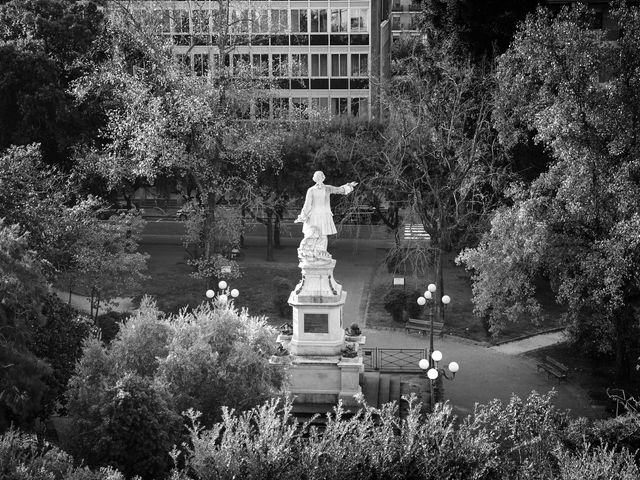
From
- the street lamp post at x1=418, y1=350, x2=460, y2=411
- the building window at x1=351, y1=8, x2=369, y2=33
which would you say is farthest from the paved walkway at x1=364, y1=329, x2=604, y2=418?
the building window at x1=351, y1=8, x2=369, y2=33

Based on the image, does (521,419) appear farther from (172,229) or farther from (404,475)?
(172,229)

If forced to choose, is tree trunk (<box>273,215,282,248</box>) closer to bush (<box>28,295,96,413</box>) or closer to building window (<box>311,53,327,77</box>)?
building window (<box>311,53,327,77</box>)

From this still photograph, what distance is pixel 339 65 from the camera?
197 feet

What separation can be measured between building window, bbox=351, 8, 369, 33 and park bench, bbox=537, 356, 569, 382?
31.7 metres

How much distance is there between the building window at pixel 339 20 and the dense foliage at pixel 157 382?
3706 centimetres

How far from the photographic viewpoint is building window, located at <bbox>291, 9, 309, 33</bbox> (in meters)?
59.1

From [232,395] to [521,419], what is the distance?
23.3 ft

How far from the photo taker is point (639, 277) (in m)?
27.3

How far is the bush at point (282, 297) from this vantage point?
38.2 meters

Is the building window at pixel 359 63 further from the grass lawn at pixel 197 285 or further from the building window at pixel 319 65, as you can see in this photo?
the grass lawn at pixel 197 285

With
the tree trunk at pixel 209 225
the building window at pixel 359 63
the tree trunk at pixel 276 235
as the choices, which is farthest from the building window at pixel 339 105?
the tree trunk at pixel 209 225

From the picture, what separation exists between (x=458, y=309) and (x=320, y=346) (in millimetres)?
11133

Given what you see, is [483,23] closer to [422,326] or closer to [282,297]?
[422,326]

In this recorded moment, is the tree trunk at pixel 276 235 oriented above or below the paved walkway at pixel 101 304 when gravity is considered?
above
